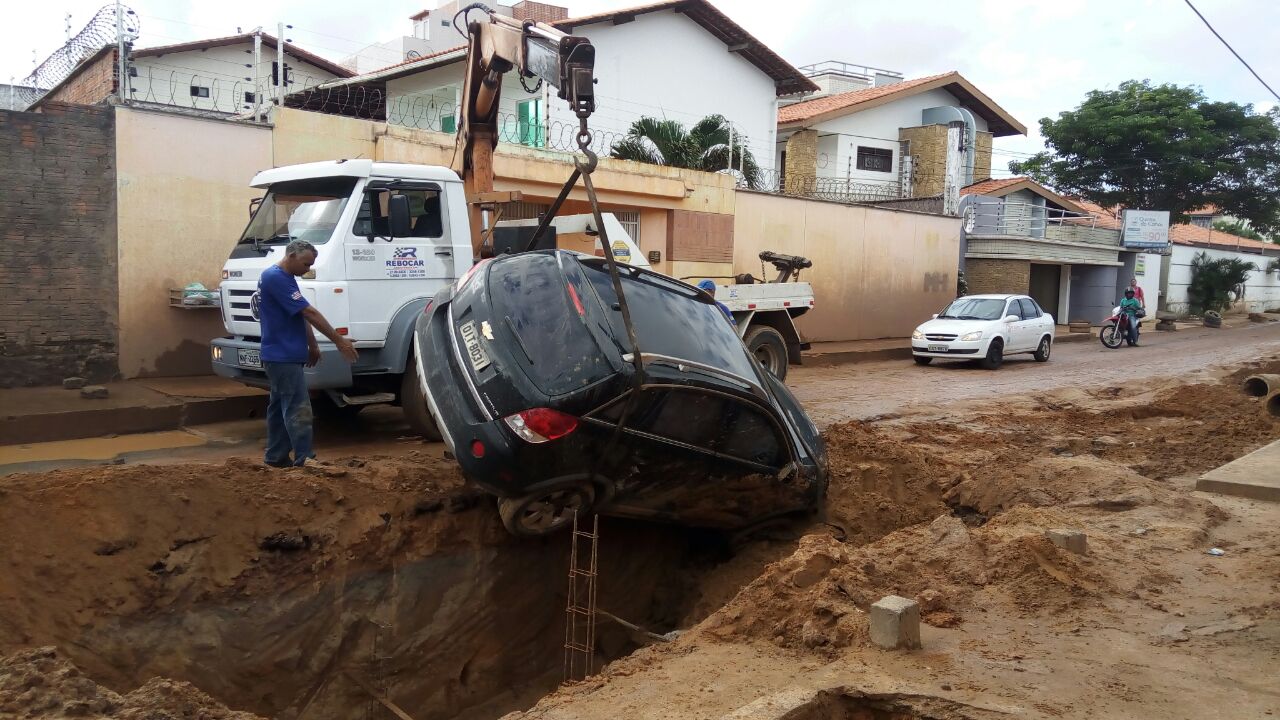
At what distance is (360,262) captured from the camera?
8.61m

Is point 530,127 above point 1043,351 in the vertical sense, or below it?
above

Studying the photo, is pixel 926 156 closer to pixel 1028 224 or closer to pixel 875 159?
pixel 875 159

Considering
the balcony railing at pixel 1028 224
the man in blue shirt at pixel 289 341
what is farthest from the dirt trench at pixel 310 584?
the balcony railing at pixel 1028 224

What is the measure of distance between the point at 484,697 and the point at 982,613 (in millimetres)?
3022

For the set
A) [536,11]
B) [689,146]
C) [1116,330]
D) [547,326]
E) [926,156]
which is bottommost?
[1116,330]

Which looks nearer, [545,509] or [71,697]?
[71,697]

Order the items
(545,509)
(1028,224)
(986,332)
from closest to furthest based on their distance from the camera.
Answer: 1. (545,509)
2. (986,332)
3. (1028,224)

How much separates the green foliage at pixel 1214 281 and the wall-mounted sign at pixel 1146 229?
6.29 metres

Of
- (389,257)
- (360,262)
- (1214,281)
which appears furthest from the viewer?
(1214,281)

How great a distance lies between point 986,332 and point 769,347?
685 centimetres

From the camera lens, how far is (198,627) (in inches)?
201

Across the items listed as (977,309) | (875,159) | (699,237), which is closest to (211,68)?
(699,237)

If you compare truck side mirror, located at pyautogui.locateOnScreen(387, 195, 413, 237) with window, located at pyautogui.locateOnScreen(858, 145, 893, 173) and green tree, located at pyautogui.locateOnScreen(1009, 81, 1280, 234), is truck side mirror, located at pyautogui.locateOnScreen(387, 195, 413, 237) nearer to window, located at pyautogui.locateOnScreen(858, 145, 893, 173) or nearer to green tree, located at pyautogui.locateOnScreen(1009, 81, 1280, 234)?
window, located at pyautogui.locateOnScreen(858, 145, 893, 173)

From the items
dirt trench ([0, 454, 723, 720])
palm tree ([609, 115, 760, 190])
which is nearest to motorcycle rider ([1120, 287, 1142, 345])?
palm tree ([609, 115, 760, 190])
